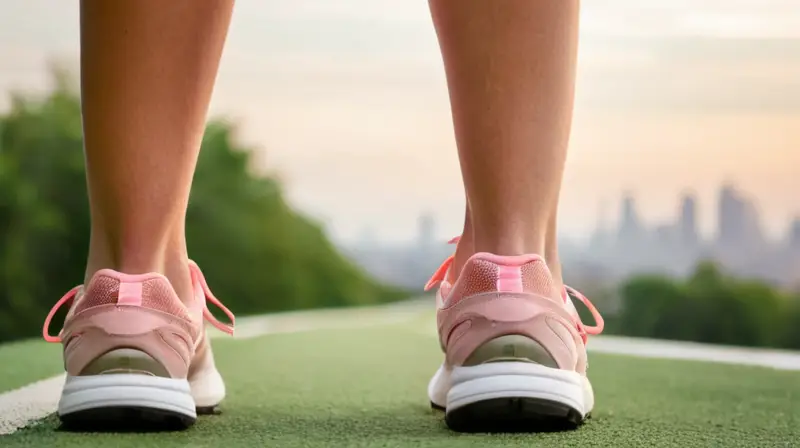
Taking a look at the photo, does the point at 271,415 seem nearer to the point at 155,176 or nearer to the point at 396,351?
the point at 155,176

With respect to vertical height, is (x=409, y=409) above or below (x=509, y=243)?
below

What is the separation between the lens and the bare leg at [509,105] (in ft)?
2.84

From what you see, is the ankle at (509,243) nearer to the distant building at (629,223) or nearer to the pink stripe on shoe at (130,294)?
the pink stripe on shoe at (130,294)

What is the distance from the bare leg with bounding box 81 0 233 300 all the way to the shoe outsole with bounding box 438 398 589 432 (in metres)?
0.36

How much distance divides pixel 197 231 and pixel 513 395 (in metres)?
5.25

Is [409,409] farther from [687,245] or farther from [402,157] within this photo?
[402,157]

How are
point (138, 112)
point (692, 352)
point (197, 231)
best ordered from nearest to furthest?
1. point (138, 112)
2. point (692, 352)
3. point (197, 231)

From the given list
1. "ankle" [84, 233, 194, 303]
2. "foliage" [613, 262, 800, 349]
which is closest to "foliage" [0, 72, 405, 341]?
"foliage" [613, 262, 800, 349]

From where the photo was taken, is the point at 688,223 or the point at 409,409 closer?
the point at 409,409

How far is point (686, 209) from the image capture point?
4.62m

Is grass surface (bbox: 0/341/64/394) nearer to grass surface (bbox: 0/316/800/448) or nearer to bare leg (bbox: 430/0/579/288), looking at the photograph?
grass surface (bbox: 0/316/800/448)

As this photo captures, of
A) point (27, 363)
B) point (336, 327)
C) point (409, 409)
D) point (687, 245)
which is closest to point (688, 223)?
point (687, 245)

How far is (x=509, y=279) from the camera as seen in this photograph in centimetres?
84

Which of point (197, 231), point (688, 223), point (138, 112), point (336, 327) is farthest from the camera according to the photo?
point (197, 231)
